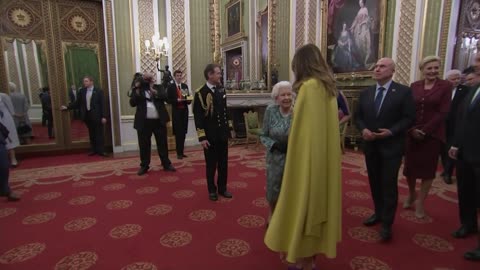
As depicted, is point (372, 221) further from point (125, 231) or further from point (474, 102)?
point (125, 231)

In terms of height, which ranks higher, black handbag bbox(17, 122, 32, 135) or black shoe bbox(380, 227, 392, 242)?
black handbag bbox(17, 122, 32, 135)

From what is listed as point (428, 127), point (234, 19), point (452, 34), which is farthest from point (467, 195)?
point (234, 19)

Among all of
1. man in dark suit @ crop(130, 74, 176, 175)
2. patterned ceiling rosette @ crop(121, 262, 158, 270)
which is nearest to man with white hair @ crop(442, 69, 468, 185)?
patterned ceiling rosette @ crop(121, 262, 158, 270)

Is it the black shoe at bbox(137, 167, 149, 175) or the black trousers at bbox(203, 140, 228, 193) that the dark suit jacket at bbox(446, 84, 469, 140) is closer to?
the black trousers at bbox(203, 140, 228, 193)

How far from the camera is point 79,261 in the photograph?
6.70ft

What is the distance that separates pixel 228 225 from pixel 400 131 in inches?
64.5

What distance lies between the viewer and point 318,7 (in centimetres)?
659

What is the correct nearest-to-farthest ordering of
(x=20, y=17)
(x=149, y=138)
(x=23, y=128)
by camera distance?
(x=149, y=138) < (x=20, y=17) < (x=23, y=128)

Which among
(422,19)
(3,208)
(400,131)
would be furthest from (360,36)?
(3,208)

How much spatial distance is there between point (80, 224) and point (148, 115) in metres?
1.88

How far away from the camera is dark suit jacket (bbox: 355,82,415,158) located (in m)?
2.21

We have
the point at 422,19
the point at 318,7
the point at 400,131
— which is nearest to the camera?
the point at 400,131

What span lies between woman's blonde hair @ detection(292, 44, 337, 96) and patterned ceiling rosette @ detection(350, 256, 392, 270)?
124 centimetres

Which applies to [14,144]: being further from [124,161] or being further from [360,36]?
[360,36]
